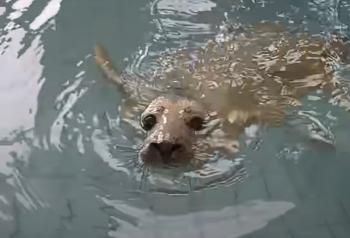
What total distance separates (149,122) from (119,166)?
0.16m

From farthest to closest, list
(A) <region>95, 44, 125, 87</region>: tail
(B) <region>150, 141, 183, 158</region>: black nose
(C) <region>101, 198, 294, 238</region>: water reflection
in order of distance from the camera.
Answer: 1. (A) <region>95, 44, 125, 87</region>: tail
2. (B) <region>150, 141, 183, 158</region>: black nose
3. (C) <region>101, 198, 294, 238</region>: water reflection

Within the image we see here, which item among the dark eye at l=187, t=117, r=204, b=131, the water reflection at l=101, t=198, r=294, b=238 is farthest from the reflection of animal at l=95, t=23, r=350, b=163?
the water reflection at l=101, t=198, r=294, b=238

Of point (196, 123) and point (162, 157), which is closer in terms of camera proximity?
point (162, 157)

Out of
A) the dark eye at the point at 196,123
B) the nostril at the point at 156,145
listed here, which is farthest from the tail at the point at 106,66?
the nostril at the point at 156,145

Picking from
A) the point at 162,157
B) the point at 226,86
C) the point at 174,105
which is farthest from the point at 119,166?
the point at 226,86

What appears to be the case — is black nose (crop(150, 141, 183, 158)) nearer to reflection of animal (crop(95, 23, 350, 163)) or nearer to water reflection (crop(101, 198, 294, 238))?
reflection of animal (crop(95, 23, 350, 163))

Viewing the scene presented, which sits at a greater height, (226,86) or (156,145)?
(156,145)

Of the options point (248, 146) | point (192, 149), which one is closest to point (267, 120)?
point (248, 146)

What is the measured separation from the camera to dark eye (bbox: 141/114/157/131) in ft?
6.31

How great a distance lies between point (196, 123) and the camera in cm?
195

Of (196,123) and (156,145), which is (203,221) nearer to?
(156,145)

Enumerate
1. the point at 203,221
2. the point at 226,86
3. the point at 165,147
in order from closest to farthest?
1. the point at 203,221
2. the point at 165,147
3. the point at 226,86

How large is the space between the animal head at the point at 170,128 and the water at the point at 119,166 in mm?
50

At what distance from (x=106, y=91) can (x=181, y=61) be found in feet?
1.07
